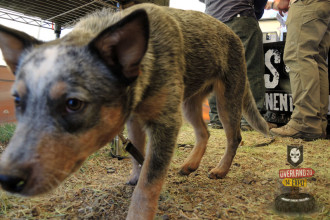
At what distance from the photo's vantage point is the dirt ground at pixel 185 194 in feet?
5.23

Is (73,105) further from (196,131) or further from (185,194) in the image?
(196,131)

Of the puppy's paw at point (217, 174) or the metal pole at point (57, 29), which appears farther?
the metal pole at point (57, 29)

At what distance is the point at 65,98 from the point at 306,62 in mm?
3523

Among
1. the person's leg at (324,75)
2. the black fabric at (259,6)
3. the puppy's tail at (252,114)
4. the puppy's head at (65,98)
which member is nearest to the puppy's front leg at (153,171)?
the puppy's head at (65,98)

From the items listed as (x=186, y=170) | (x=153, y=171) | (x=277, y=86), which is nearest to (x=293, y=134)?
(x=277, y=86)

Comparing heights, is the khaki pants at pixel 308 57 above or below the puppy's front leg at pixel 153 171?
above

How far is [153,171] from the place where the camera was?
1.57 metres

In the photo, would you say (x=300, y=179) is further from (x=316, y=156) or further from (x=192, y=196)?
(x=316, y=156)

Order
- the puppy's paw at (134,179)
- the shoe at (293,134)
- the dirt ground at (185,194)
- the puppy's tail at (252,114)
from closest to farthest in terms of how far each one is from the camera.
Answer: the dirt ground at (185,194) → the puppy's paw at (134,179) → the puppy's tail at (252,114) → the shoe at (293,134)

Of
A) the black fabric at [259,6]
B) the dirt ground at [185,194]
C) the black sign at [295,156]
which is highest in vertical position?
the black fabric at [259,6]

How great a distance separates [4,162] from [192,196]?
49.3 inches

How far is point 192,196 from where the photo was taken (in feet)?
6.22

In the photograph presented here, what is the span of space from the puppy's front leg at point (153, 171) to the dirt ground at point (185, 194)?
151 millimetres

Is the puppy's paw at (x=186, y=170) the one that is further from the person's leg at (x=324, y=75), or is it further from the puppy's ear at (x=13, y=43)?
the person's leg at (x=324, y=75)
